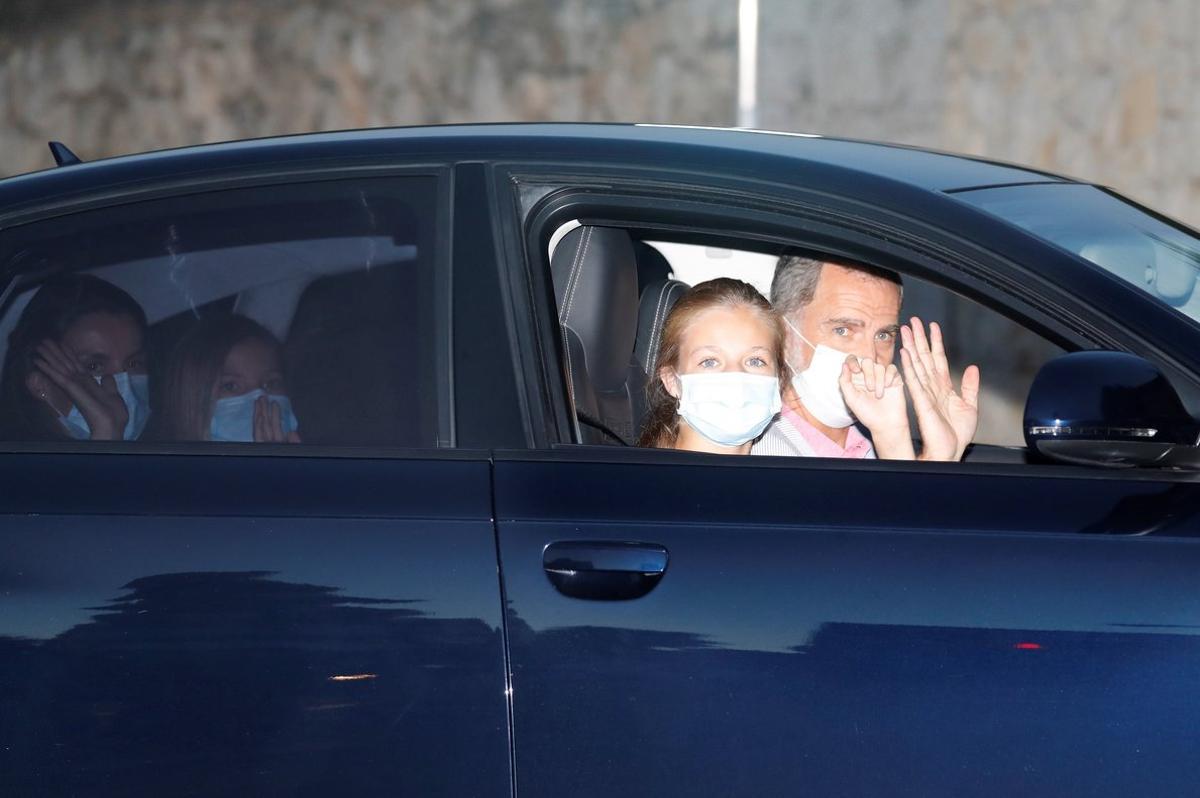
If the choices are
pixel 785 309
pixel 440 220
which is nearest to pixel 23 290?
pixel 440 220

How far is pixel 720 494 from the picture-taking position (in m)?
2.13

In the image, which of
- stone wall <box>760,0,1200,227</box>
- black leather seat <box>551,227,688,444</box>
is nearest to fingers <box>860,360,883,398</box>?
black leather seat <box>551,227,688,444</box>

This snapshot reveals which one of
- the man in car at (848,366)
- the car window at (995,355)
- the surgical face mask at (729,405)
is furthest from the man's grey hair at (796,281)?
the car window at (995,355)

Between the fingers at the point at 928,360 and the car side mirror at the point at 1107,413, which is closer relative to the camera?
the car side mirror at the point at 1107,413

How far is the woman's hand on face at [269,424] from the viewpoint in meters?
2.30

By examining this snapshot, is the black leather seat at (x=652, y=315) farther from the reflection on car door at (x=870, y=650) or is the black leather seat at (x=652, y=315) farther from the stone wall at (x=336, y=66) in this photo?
the stone wall at (x=336, y=66)

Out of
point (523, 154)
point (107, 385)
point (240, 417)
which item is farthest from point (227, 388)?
point (523, 154)

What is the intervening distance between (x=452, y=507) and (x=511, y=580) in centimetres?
14

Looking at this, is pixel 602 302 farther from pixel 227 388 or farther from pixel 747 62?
pixel 747 62

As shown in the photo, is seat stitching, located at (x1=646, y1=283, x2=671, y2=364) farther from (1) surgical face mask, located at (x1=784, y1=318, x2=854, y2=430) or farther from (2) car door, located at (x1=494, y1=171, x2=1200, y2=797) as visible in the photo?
(2) car door, located at (x1=494, y1=171, x2=1200, y2=797)

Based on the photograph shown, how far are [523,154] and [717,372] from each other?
22.3 inches

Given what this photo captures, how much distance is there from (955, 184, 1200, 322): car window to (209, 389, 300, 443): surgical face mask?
108 centimetres

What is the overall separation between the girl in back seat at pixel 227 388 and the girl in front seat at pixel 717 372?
669mm

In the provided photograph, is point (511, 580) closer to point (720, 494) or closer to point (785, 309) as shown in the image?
point (720, 494)
